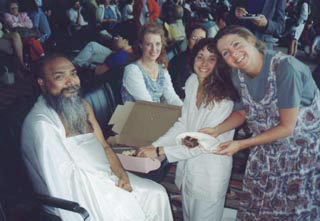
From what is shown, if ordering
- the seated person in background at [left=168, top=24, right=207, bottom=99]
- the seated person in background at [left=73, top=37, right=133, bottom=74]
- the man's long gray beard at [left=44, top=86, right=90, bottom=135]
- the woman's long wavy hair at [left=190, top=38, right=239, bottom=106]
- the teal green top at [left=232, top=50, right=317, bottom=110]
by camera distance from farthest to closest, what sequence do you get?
the seated person in background at [left=168, top=24, right=207, bottom=99] → the seated person in background at [left=73, top=37, right=133, bottom=74] → the woman's long wavy hair at [left=190, top=38, right=239, bottom=106] → the man's long gray beard at [left=44, top=86, right=90, bottom=135] → the teal green top at [left=232, top=50, right=317, bottom=110]

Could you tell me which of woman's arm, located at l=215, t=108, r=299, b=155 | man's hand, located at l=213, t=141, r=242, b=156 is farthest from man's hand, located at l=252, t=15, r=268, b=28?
man's hand, located at l=213, t=141, r=242, b=156

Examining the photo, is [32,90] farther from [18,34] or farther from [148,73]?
[148,73]

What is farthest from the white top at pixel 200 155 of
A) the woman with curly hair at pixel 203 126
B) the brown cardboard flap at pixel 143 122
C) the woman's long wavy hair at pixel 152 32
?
the woman's long wavy hair at pixel 152 32

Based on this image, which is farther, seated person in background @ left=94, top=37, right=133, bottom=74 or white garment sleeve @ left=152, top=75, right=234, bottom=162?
seated person in background @ left=94, top=37, right=133, bottom=74

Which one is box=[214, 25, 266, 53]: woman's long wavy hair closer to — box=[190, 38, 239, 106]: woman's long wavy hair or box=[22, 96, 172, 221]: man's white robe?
box=[190, 38, 239, 106]: woman's long wavy hair

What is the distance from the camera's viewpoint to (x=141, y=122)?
195 cm

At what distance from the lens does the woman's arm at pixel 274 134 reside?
151 cm

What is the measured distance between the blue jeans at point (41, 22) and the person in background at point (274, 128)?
703 millimetres

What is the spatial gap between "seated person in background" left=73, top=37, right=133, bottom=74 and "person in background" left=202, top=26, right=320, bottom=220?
2.14ft

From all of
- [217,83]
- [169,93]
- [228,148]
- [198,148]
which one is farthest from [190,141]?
[169,93]

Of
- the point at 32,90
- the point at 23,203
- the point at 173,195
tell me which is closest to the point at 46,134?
the point at 32,90

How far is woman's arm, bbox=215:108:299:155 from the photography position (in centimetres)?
151

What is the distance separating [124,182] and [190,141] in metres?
0.37

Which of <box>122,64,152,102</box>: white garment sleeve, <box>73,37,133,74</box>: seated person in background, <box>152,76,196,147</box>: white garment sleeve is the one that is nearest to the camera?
<box>152,76,196,147</box>: white garment sleeve
